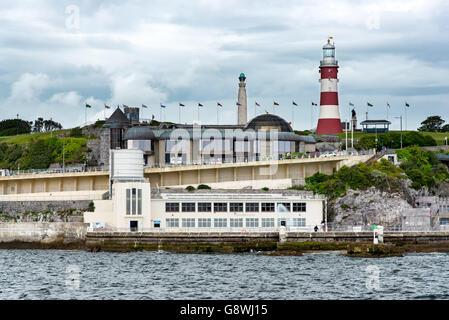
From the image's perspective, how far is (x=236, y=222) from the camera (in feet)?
358

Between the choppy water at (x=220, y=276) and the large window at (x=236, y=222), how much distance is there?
13031mm

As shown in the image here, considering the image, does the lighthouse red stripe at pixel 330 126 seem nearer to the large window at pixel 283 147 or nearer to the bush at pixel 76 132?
the large window at pixel 283 147

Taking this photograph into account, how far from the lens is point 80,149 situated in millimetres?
151000

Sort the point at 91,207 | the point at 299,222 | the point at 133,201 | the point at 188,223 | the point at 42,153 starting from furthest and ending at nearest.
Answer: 1. the point at 42,153
2. the point at 91,207
3. the point at 299,222
4. the point at 188,223
5. the point at 133,201

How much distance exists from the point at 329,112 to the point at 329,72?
23.5 ft

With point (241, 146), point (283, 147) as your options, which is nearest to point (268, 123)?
point (283, 147)

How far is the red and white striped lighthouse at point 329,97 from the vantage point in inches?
6186

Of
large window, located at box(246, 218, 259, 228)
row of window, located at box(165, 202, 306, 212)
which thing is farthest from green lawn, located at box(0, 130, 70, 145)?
large window, located at box(246, 218, 259, 228)

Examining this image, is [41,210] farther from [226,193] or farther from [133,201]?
[226,193]

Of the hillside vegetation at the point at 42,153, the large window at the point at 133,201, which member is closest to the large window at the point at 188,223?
the large window at the point at 133,201

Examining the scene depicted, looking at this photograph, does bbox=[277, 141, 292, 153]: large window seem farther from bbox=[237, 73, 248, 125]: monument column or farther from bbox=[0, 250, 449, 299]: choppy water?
bbox=[0, 250, 449, 299]: choppy water

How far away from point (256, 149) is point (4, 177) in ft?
125

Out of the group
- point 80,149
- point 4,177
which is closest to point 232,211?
point 4,177
